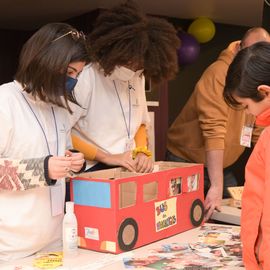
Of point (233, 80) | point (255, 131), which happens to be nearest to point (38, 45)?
point (233, 80)

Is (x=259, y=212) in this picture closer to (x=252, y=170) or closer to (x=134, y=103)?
(x=252, y=170)

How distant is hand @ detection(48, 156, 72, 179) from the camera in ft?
4.34

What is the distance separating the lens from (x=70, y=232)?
4.65 ft

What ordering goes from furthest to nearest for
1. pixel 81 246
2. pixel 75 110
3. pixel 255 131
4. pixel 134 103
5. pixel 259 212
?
pixel 255 131
pixel 134 103
pixel 75 110
pixel 81 246
pixel 259 212

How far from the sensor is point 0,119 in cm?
133

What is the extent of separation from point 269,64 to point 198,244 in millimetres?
654

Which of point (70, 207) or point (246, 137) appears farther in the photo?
point (246, 137)

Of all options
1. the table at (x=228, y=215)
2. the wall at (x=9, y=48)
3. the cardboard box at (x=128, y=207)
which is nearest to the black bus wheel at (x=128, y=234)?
the cardboard box at (x=128, y=207)

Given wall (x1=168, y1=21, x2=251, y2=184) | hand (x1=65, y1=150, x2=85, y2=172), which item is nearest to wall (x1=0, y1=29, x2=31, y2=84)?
wall (x1=168, y1=21, x2=251, y2=184)

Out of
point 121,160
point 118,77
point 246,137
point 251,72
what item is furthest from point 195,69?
point 251,72

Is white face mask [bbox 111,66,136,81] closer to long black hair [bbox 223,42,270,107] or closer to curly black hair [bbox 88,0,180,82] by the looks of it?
curly black hair [bbox 88,0,180,82]

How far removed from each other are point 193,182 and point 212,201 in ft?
0.98

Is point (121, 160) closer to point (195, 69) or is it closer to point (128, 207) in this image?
point (128, 207)

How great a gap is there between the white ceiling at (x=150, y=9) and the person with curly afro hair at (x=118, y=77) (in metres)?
3.37
